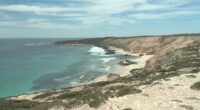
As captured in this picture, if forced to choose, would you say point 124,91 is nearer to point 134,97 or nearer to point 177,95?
point 134,97

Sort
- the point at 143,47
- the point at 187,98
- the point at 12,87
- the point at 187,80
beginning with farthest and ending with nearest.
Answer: the point at 143,47, the point at 12,87, the point at 187,80, the point at 187,98

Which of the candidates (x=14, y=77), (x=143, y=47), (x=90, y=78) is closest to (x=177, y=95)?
(x=90, y=78)

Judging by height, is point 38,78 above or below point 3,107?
below

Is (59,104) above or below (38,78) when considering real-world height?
above

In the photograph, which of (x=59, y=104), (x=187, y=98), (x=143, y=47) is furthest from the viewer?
(x=143, y=47)

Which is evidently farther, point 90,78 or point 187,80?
point 90,78

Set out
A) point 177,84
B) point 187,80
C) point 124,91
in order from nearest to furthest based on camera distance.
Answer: point 124,91
point 177,84
point 187,80

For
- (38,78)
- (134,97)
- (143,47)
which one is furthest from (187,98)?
(143,47)

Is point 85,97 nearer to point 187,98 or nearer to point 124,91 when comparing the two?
point 124,91

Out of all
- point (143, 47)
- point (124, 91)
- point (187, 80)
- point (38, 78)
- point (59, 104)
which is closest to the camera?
point (59, 104)
